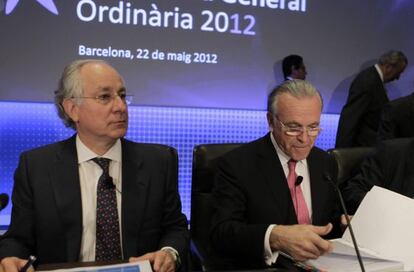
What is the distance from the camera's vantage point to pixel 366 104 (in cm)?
447

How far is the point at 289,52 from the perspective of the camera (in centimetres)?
480

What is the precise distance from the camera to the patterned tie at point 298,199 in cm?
185

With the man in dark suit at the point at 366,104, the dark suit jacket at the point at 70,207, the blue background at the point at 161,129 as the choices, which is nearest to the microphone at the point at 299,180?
the dark suit jacket at the point at 70,207

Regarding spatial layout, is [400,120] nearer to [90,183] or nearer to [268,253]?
[268,253]

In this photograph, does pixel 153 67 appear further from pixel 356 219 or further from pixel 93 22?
pixel 356 219

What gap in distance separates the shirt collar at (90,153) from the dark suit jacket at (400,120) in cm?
218

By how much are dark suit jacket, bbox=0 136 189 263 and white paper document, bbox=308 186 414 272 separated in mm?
626

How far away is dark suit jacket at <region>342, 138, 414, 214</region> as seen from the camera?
212 cm

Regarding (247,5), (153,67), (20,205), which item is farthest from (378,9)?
(20,205)

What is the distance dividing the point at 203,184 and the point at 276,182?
428 mm

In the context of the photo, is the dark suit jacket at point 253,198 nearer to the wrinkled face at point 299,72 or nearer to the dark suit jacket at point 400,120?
the dark suit jacket at point 400,120

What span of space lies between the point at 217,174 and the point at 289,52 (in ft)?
10.3

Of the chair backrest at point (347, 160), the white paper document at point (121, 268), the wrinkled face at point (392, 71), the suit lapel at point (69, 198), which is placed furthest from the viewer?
the wrinkled face at point (392, 71)

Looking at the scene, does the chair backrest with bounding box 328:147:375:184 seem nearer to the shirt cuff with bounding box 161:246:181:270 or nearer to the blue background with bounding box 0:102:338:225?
the shirt cuff with bounding box 161:246:181:270
